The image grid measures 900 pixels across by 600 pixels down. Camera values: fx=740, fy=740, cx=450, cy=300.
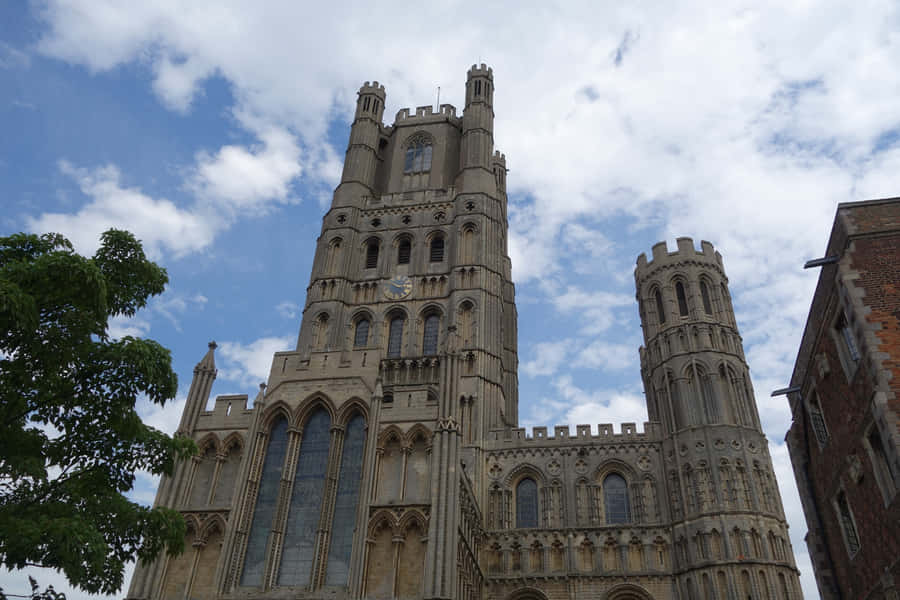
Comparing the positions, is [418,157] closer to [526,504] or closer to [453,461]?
[526,504]

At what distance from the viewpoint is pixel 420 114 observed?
61750 mm

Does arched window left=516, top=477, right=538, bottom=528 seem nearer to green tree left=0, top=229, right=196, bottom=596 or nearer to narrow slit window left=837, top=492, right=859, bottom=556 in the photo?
narrow slit window left=837, top=492, right=859, bottom=556

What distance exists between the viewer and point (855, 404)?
Result: 1766 centimetres

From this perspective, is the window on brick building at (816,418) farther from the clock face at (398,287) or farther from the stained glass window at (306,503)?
the clock face at (398,287)

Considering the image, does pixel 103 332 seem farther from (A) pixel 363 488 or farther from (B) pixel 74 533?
(A) pixel 363 488

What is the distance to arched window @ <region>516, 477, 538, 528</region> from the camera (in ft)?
120

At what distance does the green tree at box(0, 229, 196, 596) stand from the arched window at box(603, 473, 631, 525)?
25.9m

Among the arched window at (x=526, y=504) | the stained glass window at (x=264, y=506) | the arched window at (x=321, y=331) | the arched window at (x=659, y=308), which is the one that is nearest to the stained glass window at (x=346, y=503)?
the stained glass window at (x=264, y=506)

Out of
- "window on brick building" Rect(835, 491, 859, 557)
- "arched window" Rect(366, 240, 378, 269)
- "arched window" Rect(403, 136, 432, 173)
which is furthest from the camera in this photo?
"arched window" Rect(403, 136, 432, 173)

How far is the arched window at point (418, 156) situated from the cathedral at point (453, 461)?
6.11 metres

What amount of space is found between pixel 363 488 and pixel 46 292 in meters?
16.6

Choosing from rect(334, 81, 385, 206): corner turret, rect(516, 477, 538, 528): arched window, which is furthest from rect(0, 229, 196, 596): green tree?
rect(334, 81, 385, 206): corner turret

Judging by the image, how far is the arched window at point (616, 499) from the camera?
36094 mm

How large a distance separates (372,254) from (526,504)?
21745 mm
